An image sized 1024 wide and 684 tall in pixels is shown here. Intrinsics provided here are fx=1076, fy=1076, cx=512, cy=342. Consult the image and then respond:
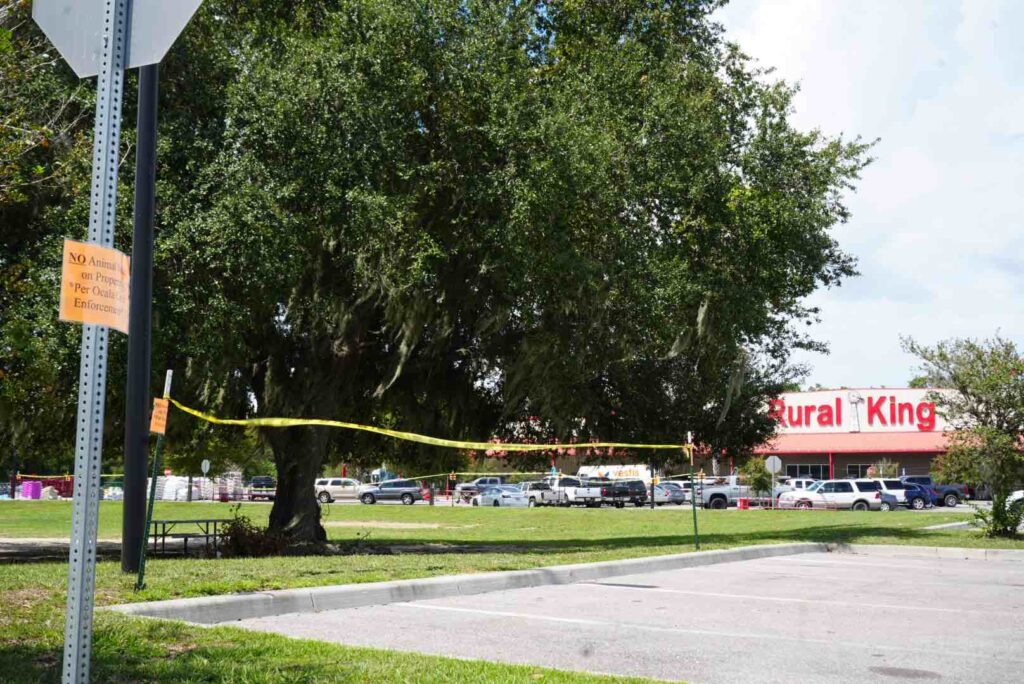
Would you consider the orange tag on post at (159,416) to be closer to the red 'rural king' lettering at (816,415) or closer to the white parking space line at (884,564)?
the white parking space line at (884,564)

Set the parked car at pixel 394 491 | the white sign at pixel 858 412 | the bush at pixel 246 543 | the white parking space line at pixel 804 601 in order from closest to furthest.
Result: the white parking space line at pixel 804 601 < the bush at pixel 246 543 < the white sign at pixel 858 412 < the parked car at pixel 394 491

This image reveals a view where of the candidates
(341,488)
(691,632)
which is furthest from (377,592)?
(341,488)

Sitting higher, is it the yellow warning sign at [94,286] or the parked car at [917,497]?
the yellow warning sign at [94,286]

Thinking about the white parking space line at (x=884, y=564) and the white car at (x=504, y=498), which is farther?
the white car at (x=504, y=498)

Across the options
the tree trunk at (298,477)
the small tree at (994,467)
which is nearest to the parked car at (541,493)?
the small tree at (994,467)

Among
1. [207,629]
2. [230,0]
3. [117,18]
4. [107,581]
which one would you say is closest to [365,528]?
[230,0]

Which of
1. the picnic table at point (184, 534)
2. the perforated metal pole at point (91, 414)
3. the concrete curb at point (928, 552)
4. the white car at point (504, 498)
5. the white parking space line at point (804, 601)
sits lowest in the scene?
the white car at point (504, 498)

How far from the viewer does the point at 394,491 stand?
6356 centimetres

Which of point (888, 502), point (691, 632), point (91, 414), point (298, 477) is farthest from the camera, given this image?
point (888, 502)

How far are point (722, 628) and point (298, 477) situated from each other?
12068 mm

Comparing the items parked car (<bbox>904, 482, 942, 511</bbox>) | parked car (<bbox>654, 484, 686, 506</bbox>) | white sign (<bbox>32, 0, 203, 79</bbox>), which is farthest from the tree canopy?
parked car (<bbox>654, 484, 686, 506</bbox>)

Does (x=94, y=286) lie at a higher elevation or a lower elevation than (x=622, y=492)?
higher

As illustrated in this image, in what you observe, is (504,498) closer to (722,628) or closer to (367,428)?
(367,428)

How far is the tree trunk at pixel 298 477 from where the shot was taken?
789 inches
